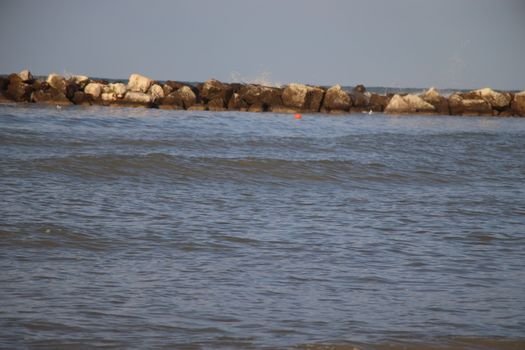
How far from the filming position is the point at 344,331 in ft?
16.3

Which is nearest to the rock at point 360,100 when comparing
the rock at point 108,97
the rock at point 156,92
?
the rock at point 156,92

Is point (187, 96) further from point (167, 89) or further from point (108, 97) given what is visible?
point (108, 97)

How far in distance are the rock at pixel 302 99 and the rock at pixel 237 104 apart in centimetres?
169

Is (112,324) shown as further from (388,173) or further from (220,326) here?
(388,173)

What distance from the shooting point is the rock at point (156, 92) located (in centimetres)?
3191

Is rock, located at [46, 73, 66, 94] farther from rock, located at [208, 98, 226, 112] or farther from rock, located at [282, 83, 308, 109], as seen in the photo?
rock, located at [282, 83, 308, 109]

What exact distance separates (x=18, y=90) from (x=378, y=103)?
15.5m

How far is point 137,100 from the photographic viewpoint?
103 feet

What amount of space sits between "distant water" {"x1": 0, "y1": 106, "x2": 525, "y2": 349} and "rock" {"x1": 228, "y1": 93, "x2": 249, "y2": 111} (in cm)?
1756

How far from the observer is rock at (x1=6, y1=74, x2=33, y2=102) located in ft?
99.7

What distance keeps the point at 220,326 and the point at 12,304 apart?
139 cm

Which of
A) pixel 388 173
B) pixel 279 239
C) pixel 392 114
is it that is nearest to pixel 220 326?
pixel 279 239

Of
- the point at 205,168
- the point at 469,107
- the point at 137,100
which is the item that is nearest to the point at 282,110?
the point at 137,100

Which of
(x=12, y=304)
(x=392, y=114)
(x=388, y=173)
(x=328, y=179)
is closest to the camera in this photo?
(x=12, y=304)
